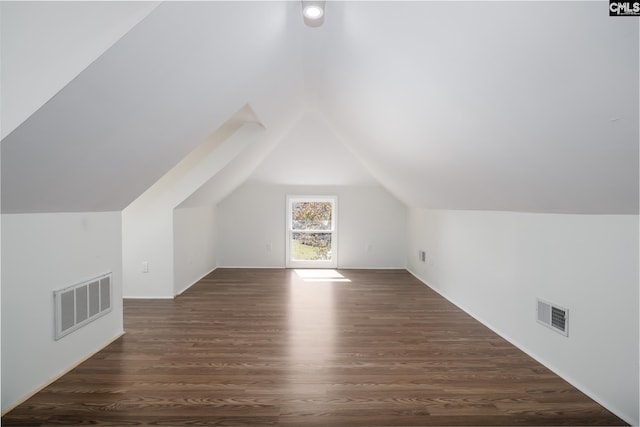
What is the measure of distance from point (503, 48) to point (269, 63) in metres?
1.76

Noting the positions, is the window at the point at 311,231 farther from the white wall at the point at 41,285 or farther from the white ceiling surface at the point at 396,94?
the white wall at the point at 41,285

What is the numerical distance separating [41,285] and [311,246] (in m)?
5.38

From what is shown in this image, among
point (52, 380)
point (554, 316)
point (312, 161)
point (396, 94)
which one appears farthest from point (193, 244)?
point (554, 316)

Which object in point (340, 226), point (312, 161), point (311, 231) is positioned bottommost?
point (311, 231)

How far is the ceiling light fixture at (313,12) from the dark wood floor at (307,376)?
8.11 feet

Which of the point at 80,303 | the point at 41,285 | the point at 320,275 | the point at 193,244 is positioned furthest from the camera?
the point at 320,275

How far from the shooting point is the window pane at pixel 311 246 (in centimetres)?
751

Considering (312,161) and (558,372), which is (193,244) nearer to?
(312,161)

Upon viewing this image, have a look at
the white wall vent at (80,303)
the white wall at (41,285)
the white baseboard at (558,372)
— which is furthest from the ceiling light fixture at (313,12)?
the white baseboard at (558,372)

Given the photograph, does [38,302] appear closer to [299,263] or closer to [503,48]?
[503,48]

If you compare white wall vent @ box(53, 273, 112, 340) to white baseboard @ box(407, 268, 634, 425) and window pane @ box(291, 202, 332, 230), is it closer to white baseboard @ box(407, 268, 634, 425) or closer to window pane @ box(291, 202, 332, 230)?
white baseboard @ box(407, 268, 634, 425)

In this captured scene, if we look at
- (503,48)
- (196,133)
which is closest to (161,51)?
(196,133)

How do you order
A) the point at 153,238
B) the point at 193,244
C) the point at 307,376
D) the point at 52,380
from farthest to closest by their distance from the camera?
the point at 193,244 → the point at 153,238 → the point at 307,376 → the point at 52,380

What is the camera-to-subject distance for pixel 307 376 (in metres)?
2.68
